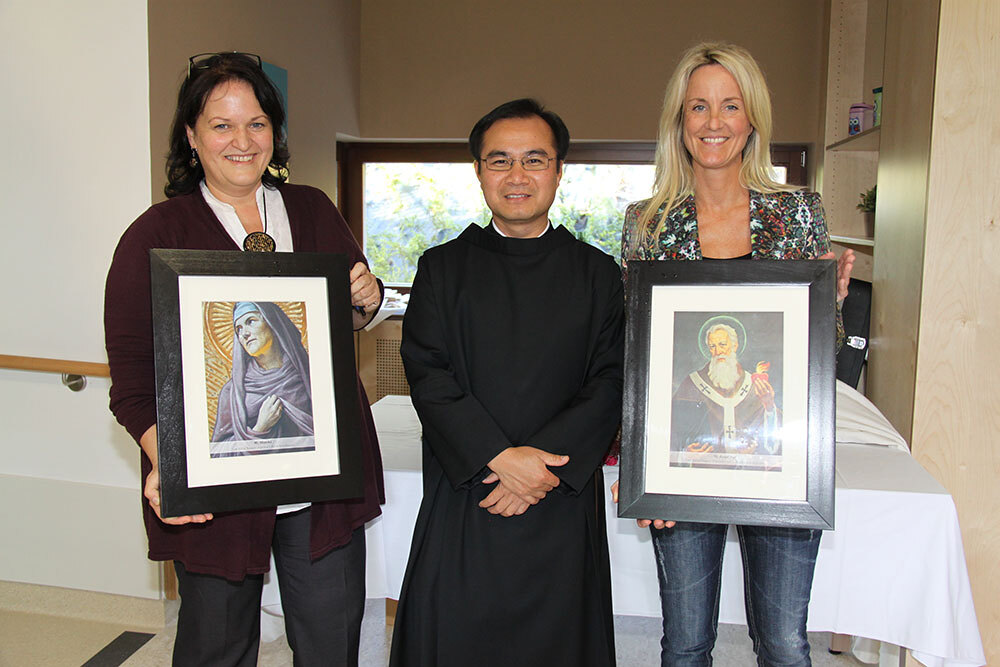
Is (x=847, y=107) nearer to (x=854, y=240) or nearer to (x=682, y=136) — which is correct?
(x=854, y=240)

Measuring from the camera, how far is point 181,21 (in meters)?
2.86

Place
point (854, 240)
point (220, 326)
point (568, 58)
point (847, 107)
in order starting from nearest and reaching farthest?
point (220, 326), point (854, 240), point (847, 107), point (568, 58)

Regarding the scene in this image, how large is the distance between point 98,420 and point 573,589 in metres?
2.00

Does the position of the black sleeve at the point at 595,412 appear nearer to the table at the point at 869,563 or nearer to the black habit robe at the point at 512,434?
the black habit robe at the point at 512,434

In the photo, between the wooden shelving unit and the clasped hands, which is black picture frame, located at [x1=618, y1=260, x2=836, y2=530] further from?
the wooden shelving unit

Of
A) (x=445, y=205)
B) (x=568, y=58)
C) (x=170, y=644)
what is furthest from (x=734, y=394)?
(x=445, y=205)

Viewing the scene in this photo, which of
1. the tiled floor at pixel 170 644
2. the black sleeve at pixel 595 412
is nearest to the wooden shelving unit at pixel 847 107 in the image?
the tiled floor at pixel 170 644

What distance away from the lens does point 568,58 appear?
178 inches

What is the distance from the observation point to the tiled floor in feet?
8.14

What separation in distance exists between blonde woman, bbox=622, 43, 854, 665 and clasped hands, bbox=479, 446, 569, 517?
0.74 feet

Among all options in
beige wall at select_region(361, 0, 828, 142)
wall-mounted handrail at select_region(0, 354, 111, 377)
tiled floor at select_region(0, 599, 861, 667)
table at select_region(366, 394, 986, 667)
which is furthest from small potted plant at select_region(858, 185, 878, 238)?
wall-mounted handrail at select_region(0, 354, 111, 377)

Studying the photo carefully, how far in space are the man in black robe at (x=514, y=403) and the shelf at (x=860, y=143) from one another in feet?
5.82

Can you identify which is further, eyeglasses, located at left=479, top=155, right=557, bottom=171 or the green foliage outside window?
the green foliage outside window

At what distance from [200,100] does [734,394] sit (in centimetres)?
110
